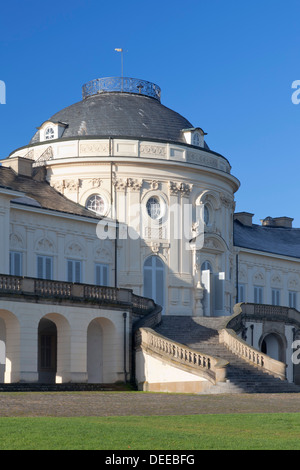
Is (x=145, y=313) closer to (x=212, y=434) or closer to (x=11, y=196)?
(x=11, y=196)

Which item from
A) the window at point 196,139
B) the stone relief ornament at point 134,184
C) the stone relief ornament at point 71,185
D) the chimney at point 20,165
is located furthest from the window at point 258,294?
the chimney at point 20,165

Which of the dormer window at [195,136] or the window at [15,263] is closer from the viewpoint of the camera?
the window at [15,263]

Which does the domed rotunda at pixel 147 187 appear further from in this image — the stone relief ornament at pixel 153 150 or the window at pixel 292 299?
the window at pixel 292 299

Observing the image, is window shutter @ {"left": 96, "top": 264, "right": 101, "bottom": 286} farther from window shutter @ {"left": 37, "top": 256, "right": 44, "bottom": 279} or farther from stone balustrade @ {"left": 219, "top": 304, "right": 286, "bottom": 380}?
stone balustrade @ {"left": 219, "top": 304, "right": 286, "bottom": 380}

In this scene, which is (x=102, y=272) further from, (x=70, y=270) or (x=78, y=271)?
(x=70, y=270)

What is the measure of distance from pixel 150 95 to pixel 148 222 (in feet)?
31.6

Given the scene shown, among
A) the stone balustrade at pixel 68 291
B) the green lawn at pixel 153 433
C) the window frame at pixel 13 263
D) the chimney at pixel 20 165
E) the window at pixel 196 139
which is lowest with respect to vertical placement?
the green lawn at pixel 153 433

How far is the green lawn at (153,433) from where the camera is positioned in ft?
53.2

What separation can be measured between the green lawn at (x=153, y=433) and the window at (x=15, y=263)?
2377 cm

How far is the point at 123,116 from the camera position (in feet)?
176

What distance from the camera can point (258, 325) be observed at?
4988 centimetres

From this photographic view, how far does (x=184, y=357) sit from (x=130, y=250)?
1421 cm

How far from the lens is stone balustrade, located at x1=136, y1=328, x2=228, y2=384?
120ft
